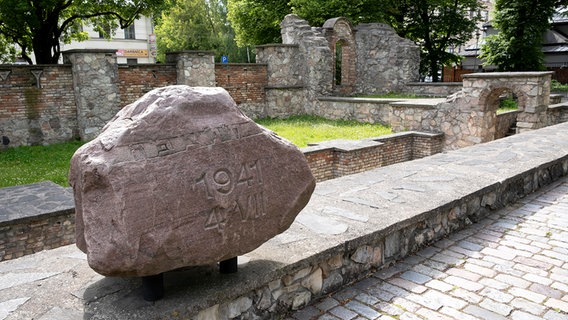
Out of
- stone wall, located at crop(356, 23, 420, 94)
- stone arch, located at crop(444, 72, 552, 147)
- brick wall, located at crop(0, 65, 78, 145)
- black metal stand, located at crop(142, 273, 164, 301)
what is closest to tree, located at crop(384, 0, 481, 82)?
stone wall, located at crop(356, 23, 420, 94)

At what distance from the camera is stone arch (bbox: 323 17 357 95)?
1800cm

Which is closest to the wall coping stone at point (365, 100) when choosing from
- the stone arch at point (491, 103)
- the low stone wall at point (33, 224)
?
the stone arch at point (491, 103)

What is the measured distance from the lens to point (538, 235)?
4.46 metres

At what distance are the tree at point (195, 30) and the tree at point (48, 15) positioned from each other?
16467mm

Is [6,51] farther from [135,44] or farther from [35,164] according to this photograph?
[135,44]

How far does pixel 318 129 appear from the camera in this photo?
13812 millimetres

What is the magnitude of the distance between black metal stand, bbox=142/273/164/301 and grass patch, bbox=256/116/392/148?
920cm

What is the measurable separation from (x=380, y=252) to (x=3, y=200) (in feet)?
17.0

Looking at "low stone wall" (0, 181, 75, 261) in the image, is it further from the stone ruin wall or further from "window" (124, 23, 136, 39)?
"window" (124, 23, 136, 39)

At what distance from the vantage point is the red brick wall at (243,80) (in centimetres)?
1548

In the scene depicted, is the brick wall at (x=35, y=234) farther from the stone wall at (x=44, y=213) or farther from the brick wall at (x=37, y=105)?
the brick wall at (x=37, y=105)

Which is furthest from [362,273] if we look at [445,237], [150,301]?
[150,301]

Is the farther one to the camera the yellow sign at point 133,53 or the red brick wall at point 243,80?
the yellow sign at point 133,53

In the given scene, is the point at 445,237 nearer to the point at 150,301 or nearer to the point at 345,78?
the point at 150,301
